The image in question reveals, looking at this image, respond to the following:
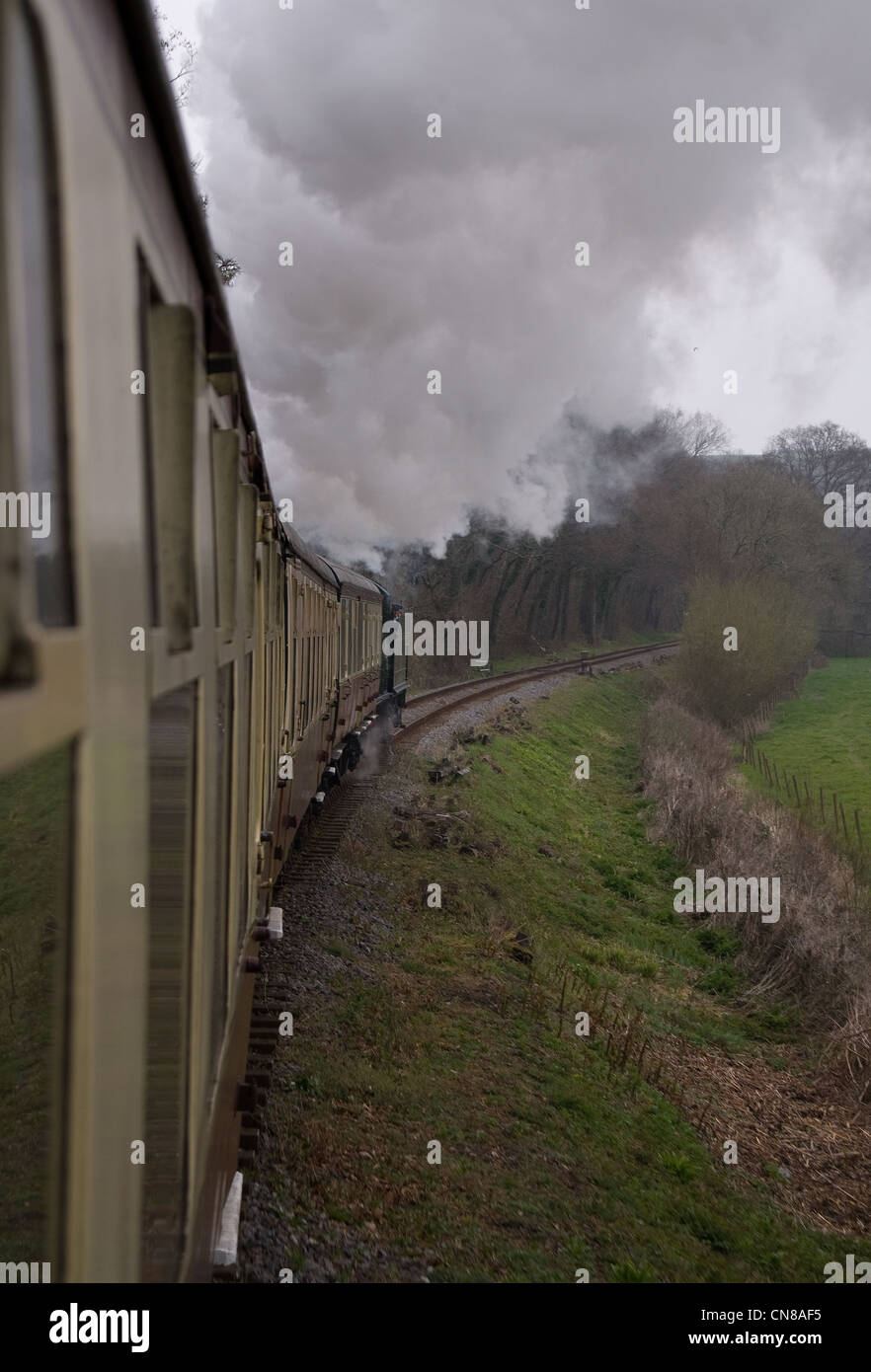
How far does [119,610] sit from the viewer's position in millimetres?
1205

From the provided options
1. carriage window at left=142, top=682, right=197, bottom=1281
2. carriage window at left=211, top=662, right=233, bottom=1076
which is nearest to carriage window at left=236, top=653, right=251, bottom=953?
carriage window at left=211, top=662, right=233, bottom=1076

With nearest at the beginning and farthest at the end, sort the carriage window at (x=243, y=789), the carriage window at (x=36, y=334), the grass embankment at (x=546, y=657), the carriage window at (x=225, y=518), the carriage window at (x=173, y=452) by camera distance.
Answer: the carriage window at (x=36, y=334), the carriage window at (x=173, y=452), the carriage window at (x=225, y=518), the carriage window at (x=243, y=789), the grass embankment at (x=546, y=657)

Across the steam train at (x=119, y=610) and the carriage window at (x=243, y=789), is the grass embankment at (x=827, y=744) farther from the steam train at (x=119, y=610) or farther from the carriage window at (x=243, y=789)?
the steam train at (x=119, y=610)

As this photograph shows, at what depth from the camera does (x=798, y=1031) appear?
985cm

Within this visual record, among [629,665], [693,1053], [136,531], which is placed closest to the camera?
[136,531]

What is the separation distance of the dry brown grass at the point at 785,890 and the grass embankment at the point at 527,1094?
1.66 feet

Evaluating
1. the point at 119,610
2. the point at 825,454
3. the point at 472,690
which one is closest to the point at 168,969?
the point at 119,610

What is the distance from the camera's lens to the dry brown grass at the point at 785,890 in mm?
9969

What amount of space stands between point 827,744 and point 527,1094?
23.8 m

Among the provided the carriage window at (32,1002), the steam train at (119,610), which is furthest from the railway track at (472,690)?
the steam train at (119,610)

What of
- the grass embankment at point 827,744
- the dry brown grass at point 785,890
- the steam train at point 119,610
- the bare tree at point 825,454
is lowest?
the grass embankment at point 827,744
